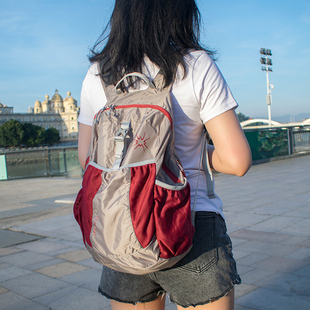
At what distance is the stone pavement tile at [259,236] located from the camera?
4473mm

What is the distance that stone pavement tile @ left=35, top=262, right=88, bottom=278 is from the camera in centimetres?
382

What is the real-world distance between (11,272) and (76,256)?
72 cm

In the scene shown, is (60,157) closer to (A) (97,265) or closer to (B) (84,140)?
(A) (97,265)

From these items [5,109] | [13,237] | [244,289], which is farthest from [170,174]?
[5,109]

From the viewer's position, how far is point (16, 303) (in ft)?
10.4

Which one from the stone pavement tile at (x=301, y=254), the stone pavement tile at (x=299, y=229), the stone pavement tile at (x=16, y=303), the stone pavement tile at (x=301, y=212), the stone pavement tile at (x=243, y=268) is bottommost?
the stone pavement tile at (x=16, y=303)

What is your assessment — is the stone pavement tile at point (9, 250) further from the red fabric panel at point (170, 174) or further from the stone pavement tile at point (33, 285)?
the red fabric panel at point (170, 174)

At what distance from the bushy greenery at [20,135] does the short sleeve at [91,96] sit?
99.7m

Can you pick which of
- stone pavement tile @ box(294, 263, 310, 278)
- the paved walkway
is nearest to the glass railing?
the paved walkway

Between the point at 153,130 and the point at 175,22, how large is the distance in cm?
38

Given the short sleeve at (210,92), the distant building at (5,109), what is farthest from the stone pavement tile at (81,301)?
the distant building at (5,109)

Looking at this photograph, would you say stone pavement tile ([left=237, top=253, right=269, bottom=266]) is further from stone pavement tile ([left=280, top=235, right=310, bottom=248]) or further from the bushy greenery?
the bushy greenery

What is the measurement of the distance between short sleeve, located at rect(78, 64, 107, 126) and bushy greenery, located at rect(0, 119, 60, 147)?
327 feet

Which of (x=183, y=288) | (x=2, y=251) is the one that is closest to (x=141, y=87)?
(x=183, y=288)
